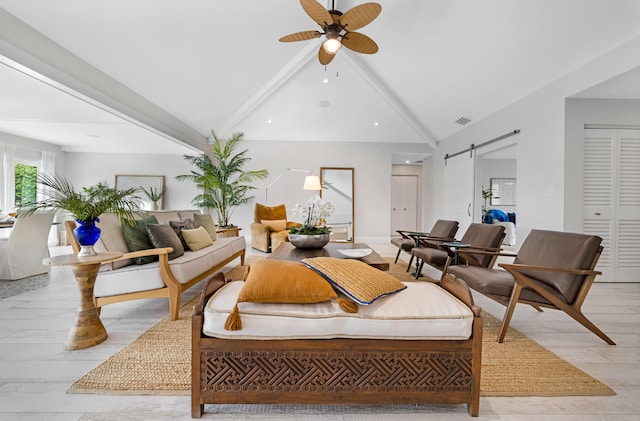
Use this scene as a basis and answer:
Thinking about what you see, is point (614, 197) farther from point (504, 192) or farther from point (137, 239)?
point (137, 239)

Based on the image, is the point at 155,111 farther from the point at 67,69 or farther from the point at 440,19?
the point at 440,19

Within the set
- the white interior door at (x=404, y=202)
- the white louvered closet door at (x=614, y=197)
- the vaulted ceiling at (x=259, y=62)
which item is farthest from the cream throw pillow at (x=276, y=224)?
the white louvered closet door at (x=614, y=197)

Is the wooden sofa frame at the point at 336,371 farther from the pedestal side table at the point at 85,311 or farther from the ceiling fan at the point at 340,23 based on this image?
the ceiling fan at the point at 340,23

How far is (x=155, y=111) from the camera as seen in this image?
4578 millimetres

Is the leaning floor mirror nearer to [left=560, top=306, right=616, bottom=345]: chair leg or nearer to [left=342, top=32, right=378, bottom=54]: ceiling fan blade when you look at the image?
[left=342, top=32, right=378, bottom=54]: ceiling fan blade

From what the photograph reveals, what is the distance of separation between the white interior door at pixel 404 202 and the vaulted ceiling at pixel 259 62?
2895mm

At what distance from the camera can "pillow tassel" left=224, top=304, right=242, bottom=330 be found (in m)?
1.23

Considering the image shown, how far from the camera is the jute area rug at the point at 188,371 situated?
1.51m

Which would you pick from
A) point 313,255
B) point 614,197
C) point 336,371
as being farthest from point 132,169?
Result: point 614,197

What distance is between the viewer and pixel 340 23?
2553 millimetres

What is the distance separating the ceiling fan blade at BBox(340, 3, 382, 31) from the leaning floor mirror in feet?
15.0

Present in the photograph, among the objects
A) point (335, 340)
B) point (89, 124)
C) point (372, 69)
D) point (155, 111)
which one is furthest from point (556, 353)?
point (89, 124)

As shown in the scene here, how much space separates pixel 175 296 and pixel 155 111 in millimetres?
3525

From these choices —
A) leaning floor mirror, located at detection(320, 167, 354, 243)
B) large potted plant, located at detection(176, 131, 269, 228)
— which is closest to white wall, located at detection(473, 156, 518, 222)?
leaning floor mirror, located at detection(320, 167, 354, 243)
